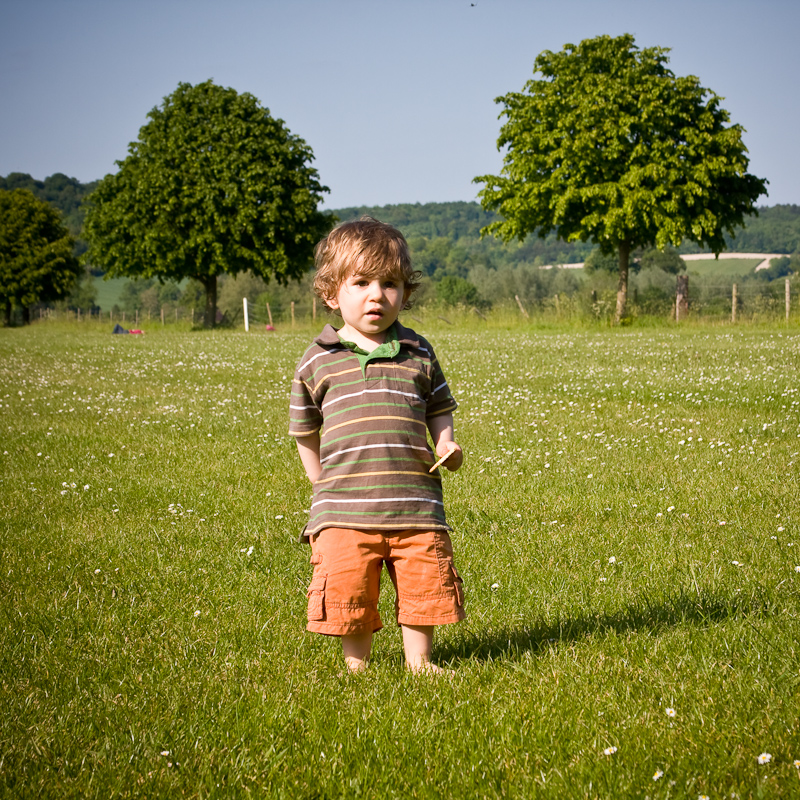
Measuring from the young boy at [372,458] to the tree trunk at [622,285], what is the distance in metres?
30.9

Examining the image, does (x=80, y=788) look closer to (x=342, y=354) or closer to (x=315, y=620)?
(x=315, y=620)

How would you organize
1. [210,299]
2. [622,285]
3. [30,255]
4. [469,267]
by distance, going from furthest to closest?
[469,267]
[30,255]
[210,299]
[622,285]

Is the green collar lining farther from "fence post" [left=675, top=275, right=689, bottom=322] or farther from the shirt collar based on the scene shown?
"fence post" [left=675, top=275, right=689, bottom=322]

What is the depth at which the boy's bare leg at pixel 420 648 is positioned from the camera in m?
3.17

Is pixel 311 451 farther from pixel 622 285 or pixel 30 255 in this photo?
pixel 30 255

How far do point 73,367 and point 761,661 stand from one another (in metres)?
17.3

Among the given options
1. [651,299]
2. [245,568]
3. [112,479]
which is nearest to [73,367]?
[112,479]

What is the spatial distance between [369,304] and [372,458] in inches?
23.9

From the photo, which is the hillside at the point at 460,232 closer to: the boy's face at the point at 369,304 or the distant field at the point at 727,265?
the distant field at the point at 727,265

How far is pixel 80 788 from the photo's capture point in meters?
2.50

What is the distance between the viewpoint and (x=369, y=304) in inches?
120

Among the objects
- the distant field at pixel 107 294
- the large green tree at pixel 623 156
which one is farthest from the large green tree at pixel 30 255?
the distant field at pixel 107 294

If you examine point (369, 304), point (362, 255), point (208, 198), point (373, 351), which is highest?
point (208, 198)

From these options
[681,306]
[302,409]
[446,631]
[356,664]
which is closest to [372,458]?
[302,409]
